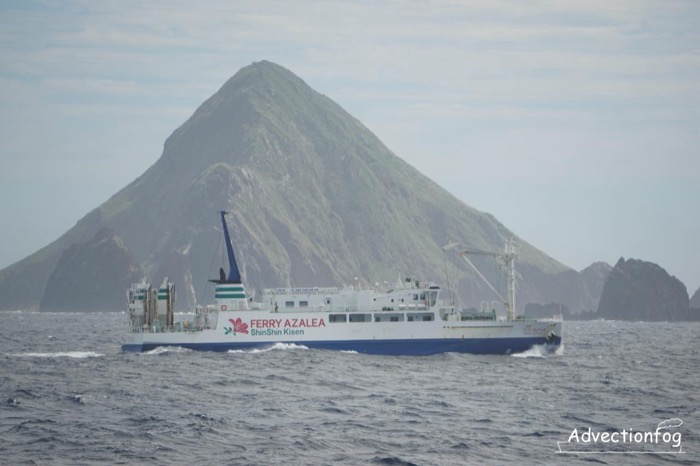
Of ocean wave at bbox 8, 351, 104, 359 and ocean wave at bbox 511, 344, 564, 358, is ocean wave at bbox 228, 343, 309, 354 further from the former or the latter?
ocean wave at bbox 511, 344, 564, 358

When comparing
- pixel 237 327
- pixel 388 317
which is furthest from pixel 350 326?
pixel 237 327

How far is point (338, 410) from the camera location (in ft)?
142

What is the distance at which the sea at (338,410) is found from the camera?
33.6m

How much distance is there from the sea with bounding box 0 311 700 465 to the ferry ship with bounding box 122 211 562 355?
10.4ft

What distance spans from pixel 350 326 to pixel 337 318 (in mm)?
1210

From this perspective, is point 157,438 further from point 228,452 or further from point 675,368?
point 675,368

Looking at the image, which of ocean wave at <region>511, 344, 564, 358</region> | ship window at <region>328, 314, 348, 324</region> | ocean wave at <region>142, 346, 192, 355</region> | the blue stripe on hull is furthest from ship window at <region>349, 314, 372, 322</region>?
ocean wave at <region>142, 346, 192, 355</region>

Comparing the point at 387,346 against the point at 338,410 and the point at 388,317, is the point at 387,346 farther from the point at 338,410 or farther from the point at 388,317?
the point at 338,410

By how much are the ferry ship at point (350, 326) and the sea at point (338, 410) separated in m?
3.17

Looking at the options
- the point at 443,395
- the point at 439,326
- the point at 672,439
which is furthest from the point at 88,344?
the point at 672,439

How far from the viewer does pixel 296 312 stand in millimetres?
73625

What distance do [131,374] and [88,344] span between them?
3558 cm

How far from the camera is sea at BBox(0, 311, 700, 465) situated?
110ft

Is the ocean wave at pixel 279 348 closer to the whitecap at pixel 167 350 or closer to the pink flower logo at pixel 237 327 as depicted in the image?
the pink flower logo at pixel 237 327
